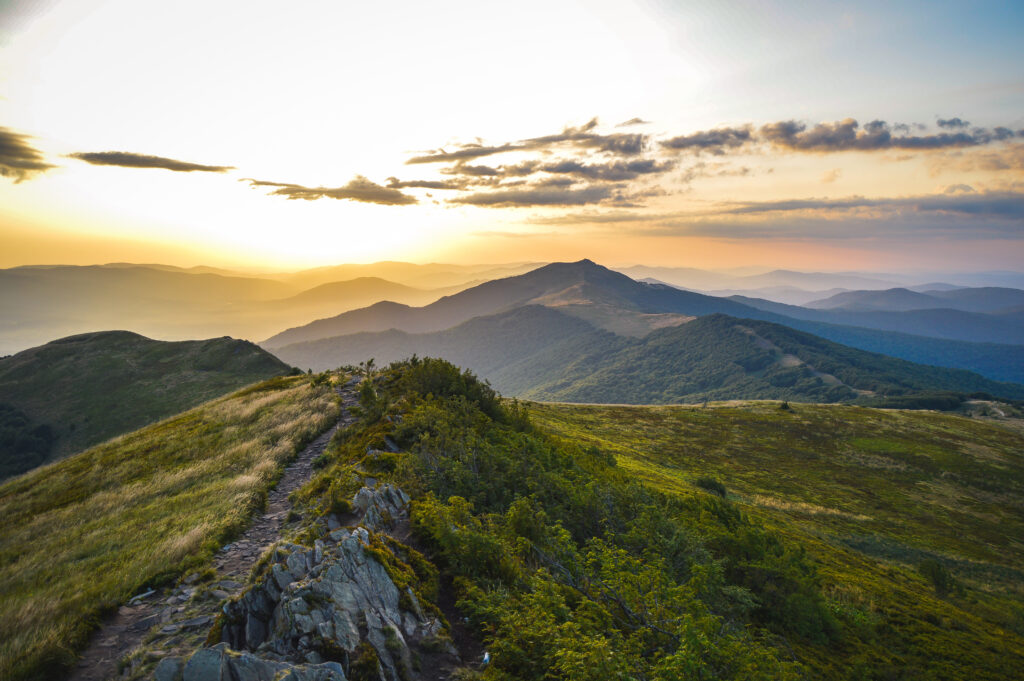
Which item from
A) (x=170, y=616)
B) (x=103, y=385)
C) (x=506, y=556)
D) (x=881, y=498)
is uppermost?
(x=506, y=556)

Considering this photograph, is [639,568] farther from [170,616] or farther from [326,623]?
[170,616]

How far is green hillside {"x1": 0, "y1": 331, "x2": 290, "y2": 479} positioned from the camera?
6788 centimetres

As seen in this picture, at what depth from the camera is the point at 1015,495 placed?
222 ft

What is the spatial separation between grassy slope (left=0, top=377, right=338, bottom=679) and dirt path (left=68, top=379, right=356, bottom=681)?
40cm

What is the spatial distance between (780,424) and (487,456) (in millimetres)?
103274

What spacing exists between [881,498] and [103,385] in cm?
13251


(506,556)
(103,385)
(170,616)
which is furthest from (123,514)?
(103,385)

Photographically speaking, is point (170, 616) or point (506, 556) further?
point (506, 556)

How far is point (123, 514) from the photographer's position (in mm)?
18297

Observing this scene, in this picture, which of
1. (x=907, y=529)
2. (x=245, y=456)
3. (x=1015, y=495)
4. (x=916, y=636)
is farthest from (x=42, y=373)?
(x=1015, y=495)

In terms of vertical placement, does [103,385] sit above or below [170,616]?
below

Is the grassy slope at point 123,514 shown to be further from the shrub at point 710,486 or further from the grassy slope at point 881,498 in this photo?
the shrub at point 710,486

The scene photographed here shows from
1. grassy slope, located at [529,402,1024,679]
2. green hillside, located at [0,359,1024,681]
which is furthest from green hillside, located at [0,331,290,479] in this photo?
grassy slope, located at [529,402,1024,679]

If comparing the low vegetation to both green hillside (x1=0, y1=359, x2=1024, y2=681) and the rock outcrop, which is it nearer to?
green hillside (x1=0, y1=359, x2=1024, y2=681)
